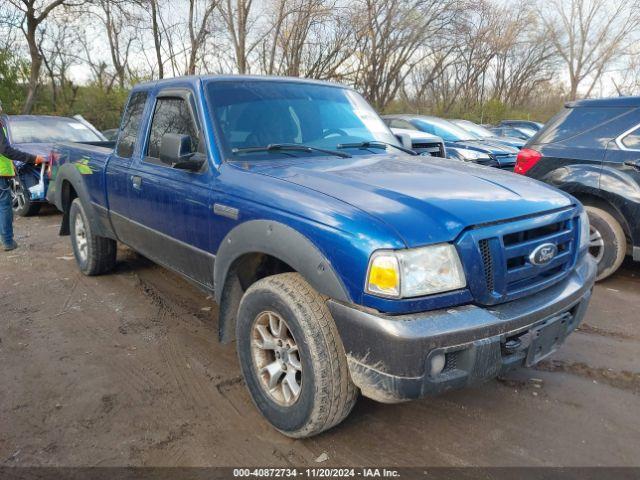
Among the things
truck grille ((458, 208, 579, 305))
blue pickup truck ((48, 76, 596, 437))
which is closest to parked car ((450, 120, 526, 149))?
blue pickup truck ((48, 76, 596, 437))

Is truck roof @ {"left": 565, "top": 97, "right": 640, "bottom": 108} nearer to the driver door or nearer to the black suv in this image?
the black suv

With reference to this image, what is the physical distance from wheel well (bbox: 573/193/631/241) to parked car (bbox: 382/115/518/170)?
480 cm

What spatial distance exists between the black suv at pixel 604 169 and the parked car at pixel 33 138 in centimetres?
744

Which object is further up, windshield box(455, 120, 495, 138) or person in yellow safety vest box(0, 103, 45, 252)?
windshield box(455, 120, 495, 138)

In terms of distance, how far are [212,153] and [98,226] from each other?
2289 millimetres

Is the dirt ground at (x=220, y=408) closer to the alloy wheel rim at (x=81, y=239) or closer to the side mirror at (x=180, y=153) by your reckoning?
the alloy wheel rim at (x=81, y=239)

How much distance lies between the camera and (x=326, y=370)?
2.22 meters

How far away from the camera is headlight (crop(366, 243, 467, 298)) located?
6.71 feet

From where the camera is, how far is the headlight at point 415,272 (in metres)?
2.04

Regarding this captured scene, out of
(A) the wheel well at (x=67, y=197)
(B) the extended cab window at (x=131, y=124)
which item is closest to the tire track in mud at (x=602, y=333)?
(B) the extended cab window at (x=131, y=124)

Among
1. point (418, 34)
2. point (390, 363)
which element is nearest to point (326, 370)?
point (390, 363)

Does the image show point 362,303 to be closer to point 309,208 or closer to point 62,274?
point 309,208

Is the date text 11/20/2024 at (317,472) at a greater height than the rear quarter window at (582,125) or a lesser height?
lesser

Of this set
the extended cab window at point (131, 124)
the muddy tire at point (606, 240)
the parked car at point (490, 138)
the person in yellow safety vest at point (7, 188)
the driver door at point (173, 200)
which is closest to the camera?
the driver door at point (173, 200)
